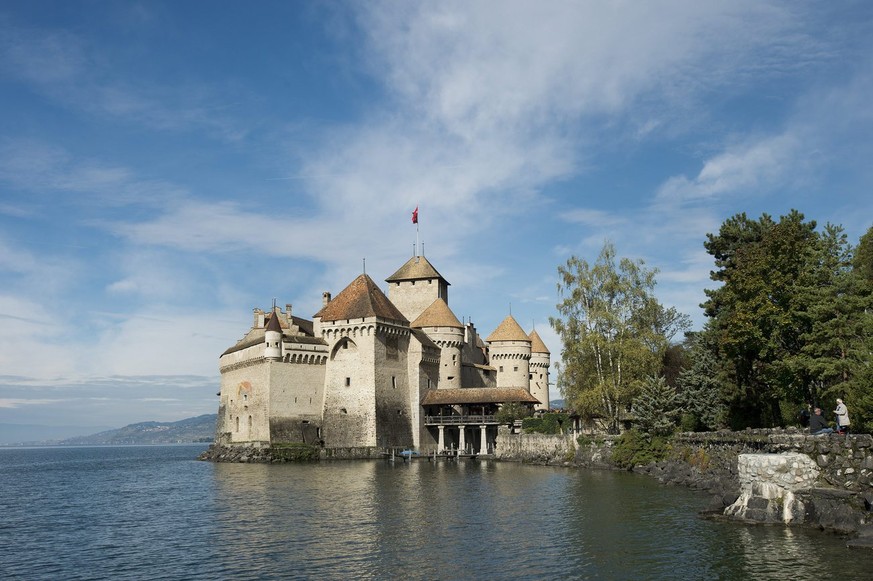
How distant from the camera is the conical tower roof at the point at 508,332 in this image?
64438mm

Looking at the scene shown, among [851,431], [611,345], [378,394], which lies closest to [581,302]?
[611,345]

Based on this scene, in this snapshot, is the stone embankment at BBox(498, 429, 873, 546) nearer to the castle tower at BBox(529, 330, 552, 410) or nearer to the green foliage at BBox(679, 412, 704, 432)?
the green foliage at BBox(679, 412, 704, 432)

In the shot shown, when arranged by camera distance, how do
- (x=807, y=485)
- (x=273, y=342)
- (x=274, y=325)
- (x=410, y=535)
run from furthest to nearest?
(x=274, y=325) < (x=273, y=342) < (x=410, y=535) < (x=807, y=485)

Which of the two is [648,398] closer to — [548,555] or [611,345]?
[611,345]

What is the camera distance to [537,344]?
70.8m

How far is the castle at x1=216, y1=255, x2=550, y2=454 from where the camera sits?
53375 millimetres

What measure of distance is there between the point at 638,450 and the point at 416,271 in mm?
32044

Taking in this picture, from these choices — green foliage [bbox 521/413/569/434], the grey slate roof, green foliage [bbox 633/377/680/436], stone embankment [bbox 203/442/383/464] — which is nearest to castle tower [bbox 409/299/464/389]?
the grey slate roof

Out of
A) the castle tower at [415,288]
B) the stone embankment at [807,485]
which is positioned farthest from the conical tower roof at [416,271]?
the stone embankment at [807,485]

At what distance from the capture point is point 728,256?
37.7 m

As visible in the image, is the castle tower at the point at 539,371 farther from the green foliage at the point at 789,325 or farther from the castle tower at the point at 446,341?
the green foliage at the point at 789,325

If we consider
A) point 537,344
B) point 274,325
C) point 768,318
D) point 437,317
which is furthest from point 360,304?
point 768,318

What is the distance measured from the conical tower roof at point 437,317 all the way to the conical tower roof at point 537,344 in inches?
453

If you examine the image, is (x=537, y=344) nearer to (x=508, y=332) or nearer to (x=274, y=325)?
(x=508, y=332)
